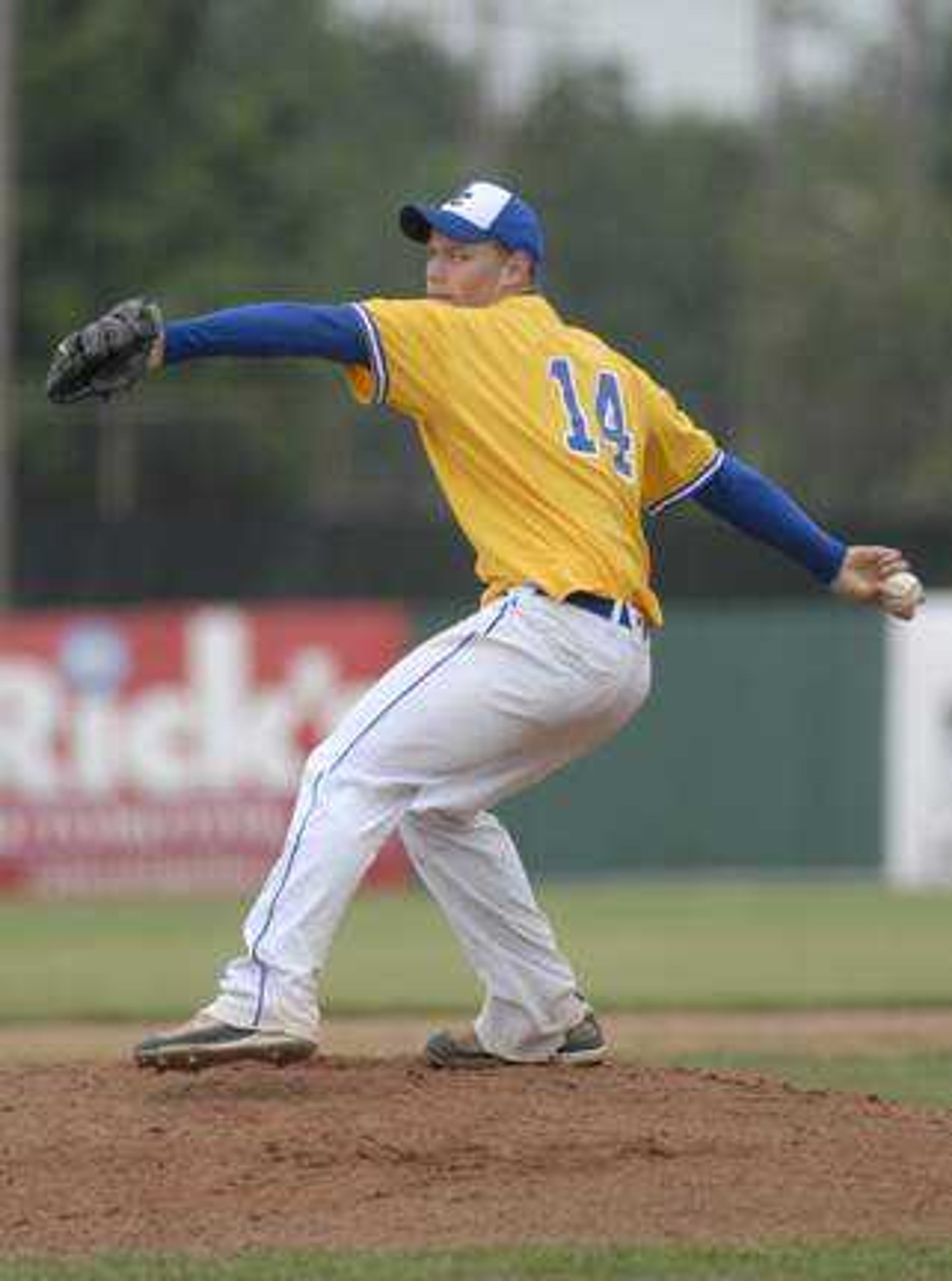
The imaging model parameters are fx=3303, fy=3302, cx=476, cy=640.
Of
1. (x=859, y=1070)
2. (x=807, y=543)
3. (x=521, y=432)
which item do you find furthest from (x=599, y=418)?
(x=859, y=1070)

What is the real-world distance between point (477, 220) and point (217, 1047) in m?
1.82

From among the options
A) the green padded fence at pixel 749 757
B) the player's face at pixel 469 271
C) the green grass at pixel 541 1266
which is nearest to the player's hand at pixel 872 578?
the player's face at pixel 469 271

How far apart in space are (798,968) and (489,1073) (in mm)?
7241

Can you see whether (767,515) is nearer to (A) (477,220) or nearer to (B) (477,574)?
(B) (477,574)

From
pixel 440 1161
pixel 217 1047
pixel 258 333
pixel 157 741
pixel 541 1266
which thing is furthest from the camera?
pixel 157 741

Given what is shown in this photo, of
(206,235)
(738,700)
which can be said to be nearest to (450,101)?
(206,235)

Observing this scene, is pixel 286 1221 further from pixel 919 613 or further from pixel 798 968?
pixel 919 613

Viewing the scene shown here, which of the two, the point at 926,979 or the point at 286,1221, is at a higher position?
the point at 286,1221

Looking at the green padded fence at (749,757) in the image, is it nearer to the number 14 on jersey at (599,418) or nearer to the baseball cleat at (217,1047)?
the number 14 on jersey at (599,418)

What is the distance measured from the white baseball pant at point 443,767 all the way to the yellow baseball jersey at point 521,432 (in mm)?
105

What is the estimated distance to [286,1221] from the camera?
619 centimetres

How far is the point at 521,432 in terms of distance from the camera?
6891 millimetres

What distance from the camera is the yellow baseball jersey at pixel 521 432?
6.84m

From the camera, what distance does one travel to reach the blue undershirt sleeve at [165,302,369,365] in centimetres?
664
